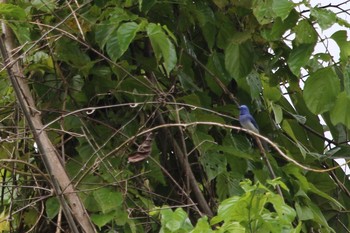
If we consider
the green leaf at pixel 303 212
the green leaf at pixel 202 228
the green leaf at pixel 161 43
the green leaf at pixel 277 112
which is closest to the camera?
the green leaf at pixel 202 228

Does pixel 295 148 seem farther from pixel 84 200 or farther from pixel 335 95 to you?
pixel 84 200

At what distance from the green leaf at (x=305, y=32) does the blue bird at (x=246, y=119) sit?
1.18 feet

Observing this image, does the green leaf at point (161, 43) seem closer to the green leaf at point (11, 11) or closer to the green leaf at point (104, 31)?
the green leaf at point (104, 31)

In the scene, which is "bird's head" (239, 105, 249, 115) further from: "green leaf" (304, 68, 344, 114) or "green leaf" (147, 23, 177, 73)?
"green leaf" (147, 23, 177, 73)

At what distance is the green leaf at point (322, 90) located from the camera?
10.2 feet

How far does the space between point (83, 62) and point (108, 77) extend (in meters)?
0.11

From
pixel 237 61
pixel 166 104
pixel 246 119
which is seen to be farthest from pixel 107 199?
pixel 237 61

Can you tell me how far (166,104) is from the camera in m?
3.15

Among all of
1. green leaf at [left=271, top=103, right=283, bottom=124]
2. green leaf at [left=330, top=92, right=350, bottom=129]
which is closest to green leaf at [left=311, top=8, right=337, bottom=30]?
green leaf at [left=330, top=92, right=350, bottom=129]

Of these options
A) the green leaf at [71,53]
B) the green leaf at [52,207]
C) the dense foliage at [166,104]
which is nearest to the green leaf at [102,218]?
the dense foliage at [166,104]

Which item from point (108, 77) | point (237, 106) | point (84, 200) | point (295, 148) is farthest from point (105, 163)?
point (295, 148)

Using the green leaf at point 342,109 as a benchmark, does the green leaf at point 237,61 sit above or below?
above

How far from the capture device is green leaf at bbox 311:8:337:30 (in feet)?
9.88

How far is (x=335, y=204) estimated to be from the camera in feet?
12.4
